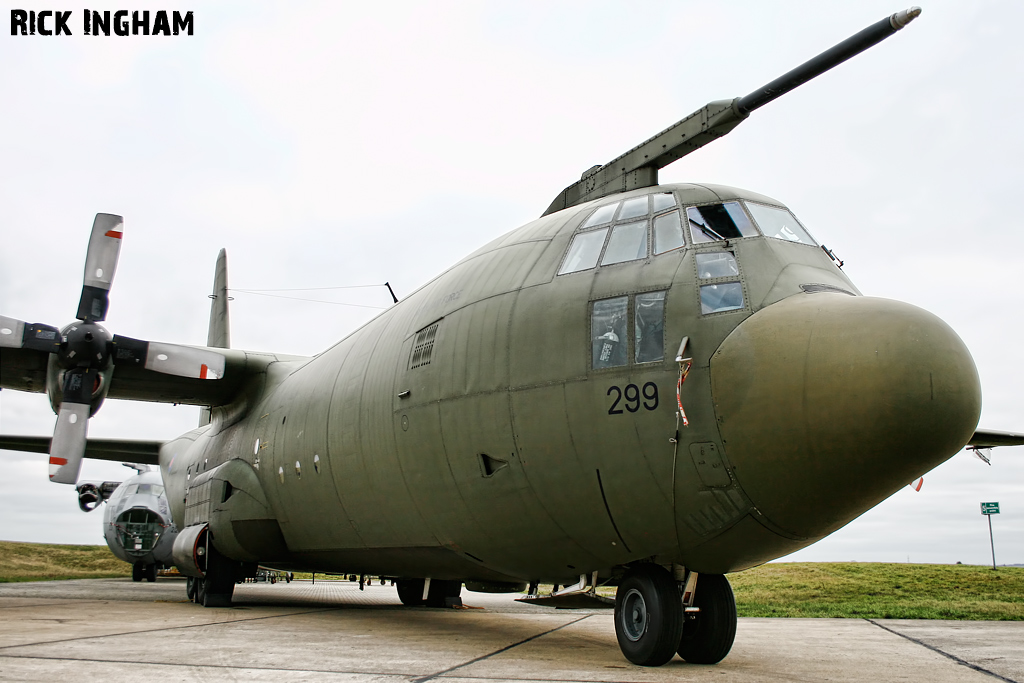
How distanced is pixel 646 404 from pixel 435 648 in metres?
3.73

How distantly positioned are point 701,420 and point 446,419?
2.95 metres

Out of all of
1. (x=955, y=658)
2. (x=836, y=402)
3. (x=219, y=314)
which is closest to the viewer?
(x=836, y=402)

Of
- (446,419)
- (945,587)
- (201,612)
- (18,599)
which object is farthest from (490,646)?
(945,587)

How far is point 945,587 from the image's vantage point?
18.5 meters

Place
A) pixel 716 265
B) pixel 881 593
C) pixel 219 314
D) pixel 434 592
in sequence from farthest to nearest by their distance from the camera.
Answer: pixel 219 314 < pixel 881 593 < pixel 434 592 < pixel 716 265

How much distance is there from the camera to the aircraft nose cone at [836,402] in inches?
215

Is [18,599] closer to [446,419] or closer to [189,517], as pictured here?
[189,517]

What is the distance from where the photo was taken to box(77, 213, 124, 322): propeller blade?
13156mm

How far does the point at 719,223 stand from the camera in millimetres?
7219

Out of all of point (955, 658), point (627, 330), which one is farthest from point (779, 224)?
point (955, 658)

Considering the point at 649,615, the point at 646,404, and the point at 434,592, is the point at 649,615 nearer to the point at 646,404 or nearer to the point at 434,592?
the point at 646,404

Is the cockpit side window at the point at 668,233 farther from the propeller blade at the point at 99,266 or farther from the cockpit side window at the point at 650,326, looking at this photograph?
the propeller blade at the point at 99,266

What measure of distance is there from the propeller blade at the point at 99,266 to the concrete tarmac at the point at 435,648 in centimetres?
478

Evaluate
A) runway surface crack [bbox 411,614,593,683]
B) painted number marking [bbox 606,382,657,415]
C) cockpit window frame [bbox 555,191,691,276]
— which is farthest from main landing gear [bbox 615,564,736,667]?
cockpit window frame [bbox 555,191,691,276]
